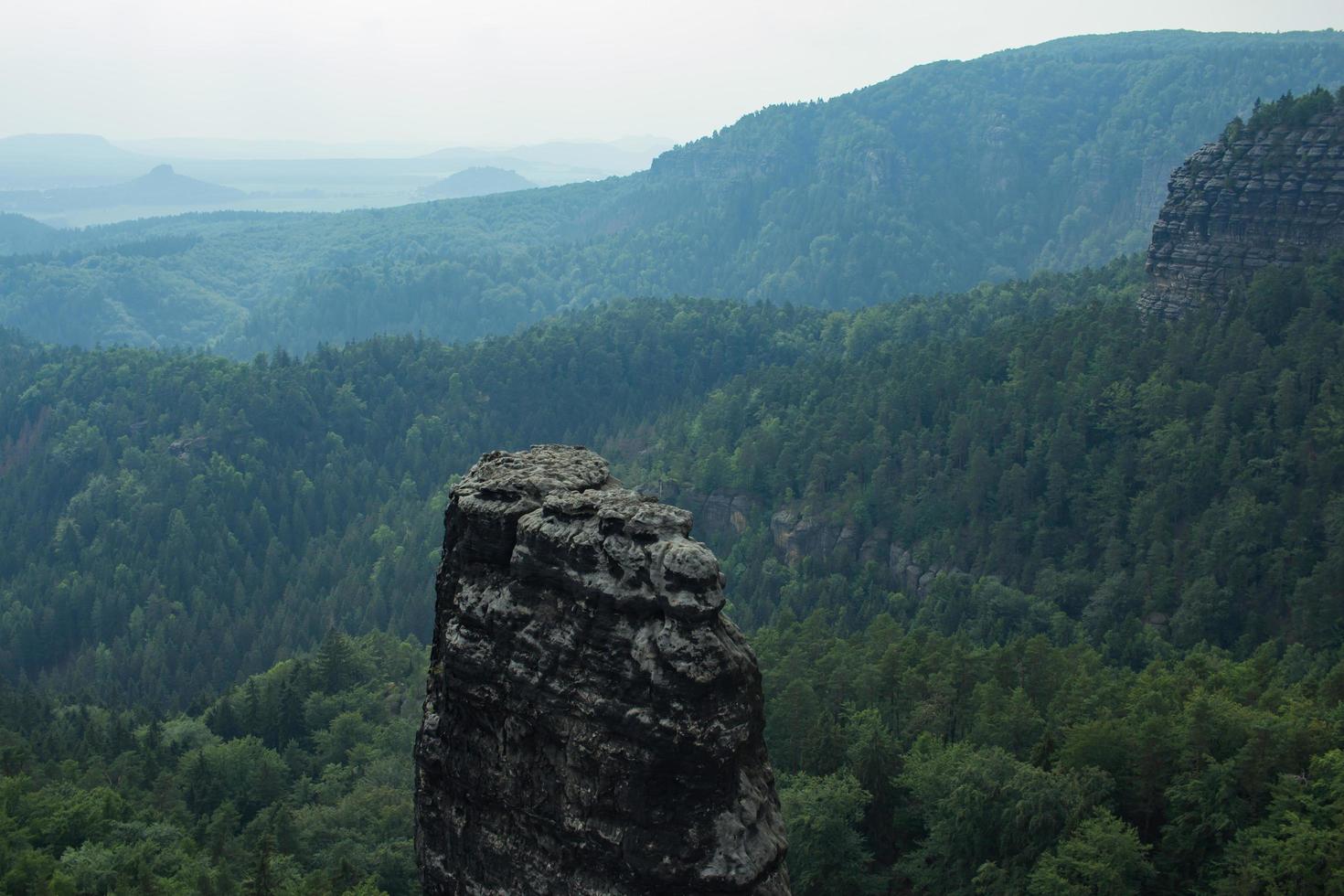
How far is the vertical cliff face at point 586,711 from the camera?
979 inches

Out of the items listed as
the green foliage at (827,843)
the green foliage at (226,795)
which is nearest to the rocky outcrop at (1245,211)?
the green foliage at (226,795)

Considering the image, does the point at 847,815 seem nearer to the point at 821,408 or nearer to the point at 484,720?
the point at 484,720

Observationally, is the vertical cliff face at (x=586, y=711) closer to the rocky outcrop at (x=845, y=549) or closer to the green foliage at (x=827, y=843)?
the green foliage at (x=827, y=843)

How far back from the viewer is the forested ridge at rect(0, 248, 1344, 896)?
160 ft

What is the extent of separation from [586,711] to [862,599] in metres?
88.0

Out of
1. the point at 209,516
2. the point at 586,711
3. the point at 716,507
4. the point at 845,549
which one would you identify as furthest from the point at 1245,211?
the point at 209,516

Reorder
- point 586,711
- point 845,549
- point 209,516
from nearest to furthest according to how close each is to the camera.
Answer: point 586,711 → point 845,549 → point 209,516

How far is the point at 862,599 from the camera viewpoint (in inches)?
4397

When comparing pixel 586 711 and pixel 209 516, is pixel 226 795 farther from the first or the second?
pixel 209 516

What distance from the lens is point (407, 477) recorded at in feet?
595

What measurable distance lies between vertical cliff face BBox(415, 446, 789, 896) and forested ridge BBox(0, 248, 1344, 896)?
22649mm

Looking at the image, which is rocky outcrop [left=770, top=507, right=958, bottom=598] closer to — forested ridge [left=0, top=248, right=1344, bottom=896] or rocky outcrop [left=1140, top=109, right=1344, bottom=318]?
forested ridge [left=0, top=248, right=1344, bottom=896]

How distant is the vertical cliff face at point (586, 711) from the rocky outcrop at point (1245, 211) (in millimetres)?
102164

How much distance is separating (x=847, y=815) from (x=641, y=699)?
2840cm
